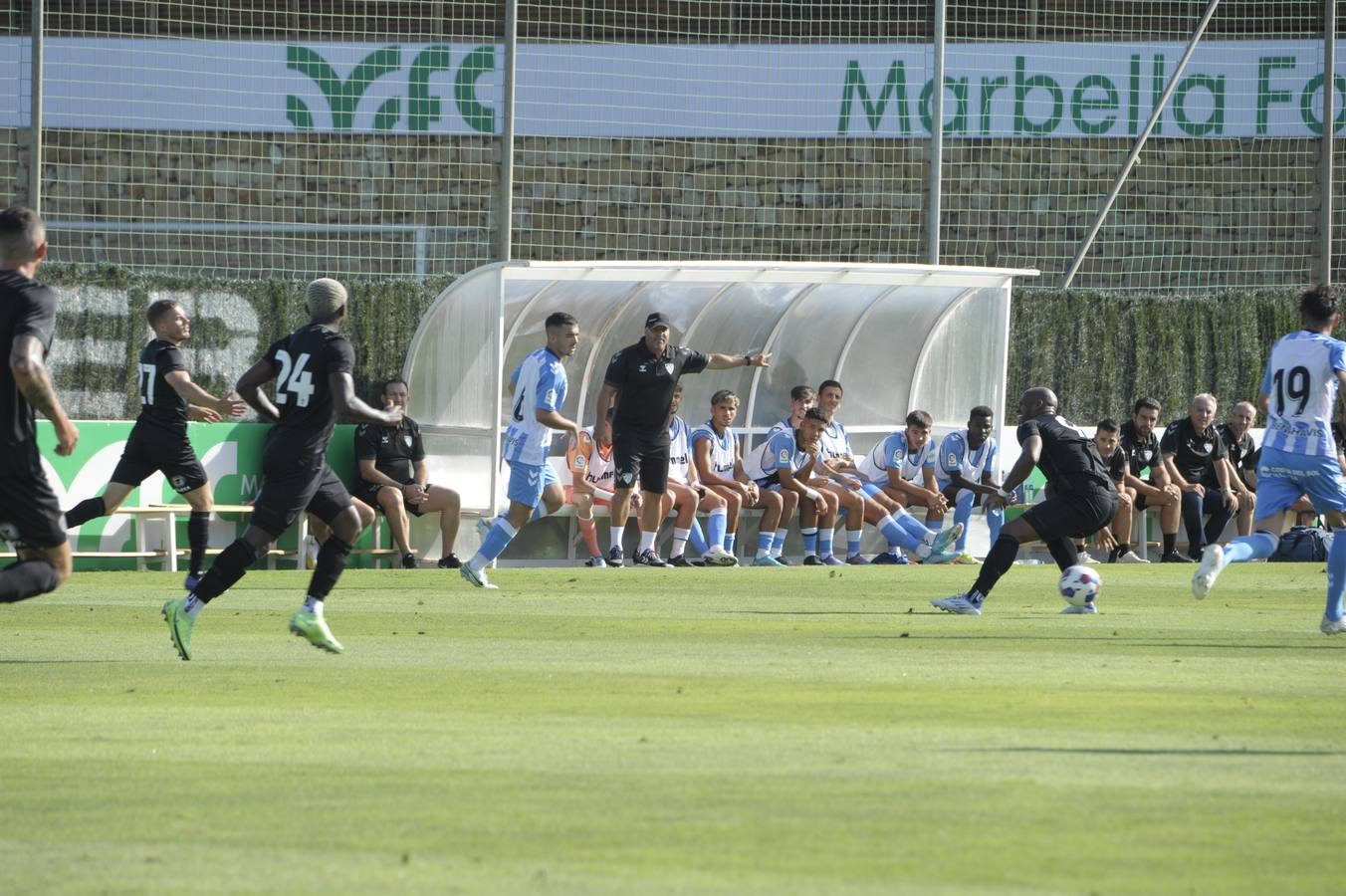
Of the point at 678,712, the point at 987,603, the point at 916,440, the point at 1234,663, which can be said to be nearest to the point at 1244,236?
the point at 916,440

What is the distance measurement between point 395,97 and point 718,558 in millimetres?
5678

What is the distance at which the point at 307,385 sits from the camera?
362 inches

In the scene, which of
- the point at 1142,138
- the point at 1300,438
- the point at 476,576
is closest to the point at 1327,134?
the point at 1142,138

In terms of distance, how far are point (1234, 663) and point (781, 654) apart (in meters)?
2.03

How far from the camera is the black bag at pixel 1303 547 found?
18969 mm

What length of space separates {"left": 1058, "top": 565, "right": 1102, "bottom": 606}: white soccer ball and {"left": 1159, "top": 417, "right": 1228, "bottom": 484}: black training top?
8.68 m

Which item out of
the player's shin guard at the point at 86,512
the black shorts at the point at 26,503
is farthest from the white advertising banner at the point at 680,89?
the black shorts at the point at 26,503

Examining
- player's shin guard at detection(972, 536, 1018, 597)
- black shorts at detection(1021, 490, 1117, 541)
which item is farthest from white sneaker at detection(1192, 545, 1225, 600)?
black shorts at detection(1021, 490, 1117, 541)

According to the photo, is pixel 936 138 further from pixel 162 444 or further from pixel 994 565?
pixel 162 444

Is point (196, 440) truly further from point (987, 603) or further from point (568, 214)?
point (987, 603)

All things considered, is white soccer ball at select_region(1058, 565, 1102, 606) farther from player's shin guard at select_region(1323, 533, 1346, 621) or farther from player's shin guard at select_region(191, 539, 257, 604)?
player's shin guard at select_region(191, 539, 257, 604)

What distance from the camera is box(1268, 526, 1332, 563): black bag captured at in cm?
1897

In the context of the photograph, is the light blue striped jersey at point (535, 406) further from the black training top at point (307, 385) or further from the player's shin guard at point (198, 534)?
the black training top at point (307, 385)

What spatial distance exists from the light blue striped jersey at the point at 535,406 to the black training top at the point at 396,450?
9.28 feet
